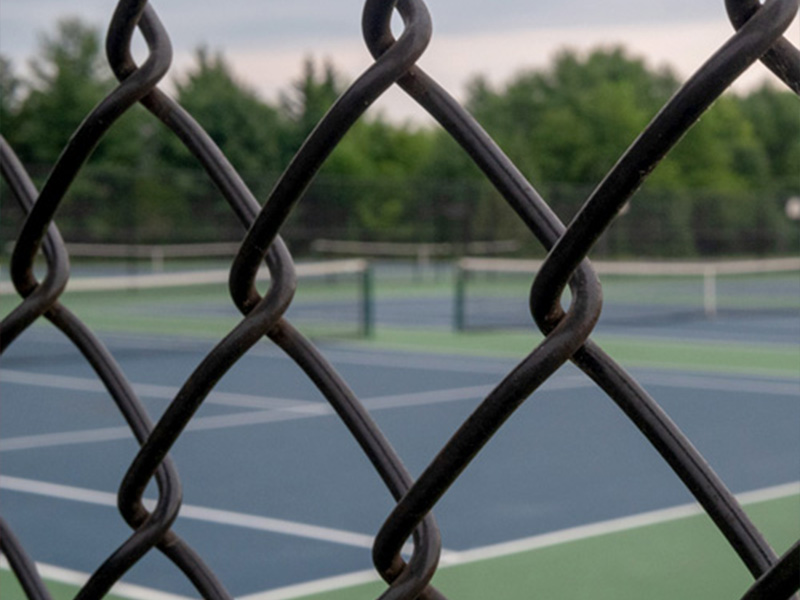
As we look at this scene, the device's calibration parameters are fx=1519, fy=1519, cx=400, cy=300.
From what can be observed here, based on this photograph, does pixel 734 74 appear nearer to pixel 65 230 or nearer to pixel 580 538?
pixel 580 538

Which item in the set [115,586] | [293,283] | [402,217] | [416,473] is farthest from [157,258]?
[293,283]

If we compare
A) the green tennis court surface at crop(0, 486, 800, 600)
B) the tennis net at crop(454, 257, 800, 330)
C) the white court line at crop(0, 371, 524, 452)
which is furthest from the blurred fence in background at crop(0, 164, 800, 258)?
the green tennis court surface at crop(0, 486, 800, 600)

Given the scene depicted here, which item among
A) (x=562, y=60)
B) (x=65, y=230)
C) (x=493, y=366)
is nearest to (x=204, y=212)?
(x=65, y=230)

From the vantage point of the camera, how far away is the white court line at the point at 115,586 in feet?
12.2

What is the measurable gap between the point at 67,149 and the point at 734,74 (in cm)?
44

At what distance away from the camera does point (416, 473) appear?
579 centimetres

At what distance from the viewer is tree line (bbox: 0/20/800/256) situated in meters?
23.9

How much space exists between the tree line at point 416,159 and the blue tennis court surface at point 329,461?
3933 millimetres

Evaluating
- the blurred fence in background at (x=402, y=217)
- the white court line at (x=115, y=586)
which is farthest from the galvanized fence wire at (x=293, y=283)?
the blurred fence in background at (x=402, y=217)

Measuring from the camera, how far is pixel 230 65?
40.5 meters

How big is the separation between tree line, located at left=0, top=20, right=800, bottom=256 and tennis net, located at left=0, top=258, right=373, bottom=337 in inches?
78.6

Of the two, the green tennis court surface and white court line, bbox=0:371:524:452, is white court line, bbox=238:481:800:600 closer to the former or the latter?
the green tennis court surface

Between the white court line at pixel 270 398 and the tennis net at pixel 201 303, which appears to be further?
the tennis net at pixel 201 303

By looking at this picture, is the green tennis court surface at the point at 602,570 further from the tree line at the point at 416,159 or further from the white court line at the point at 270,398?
the tree line at the point at 416,159
